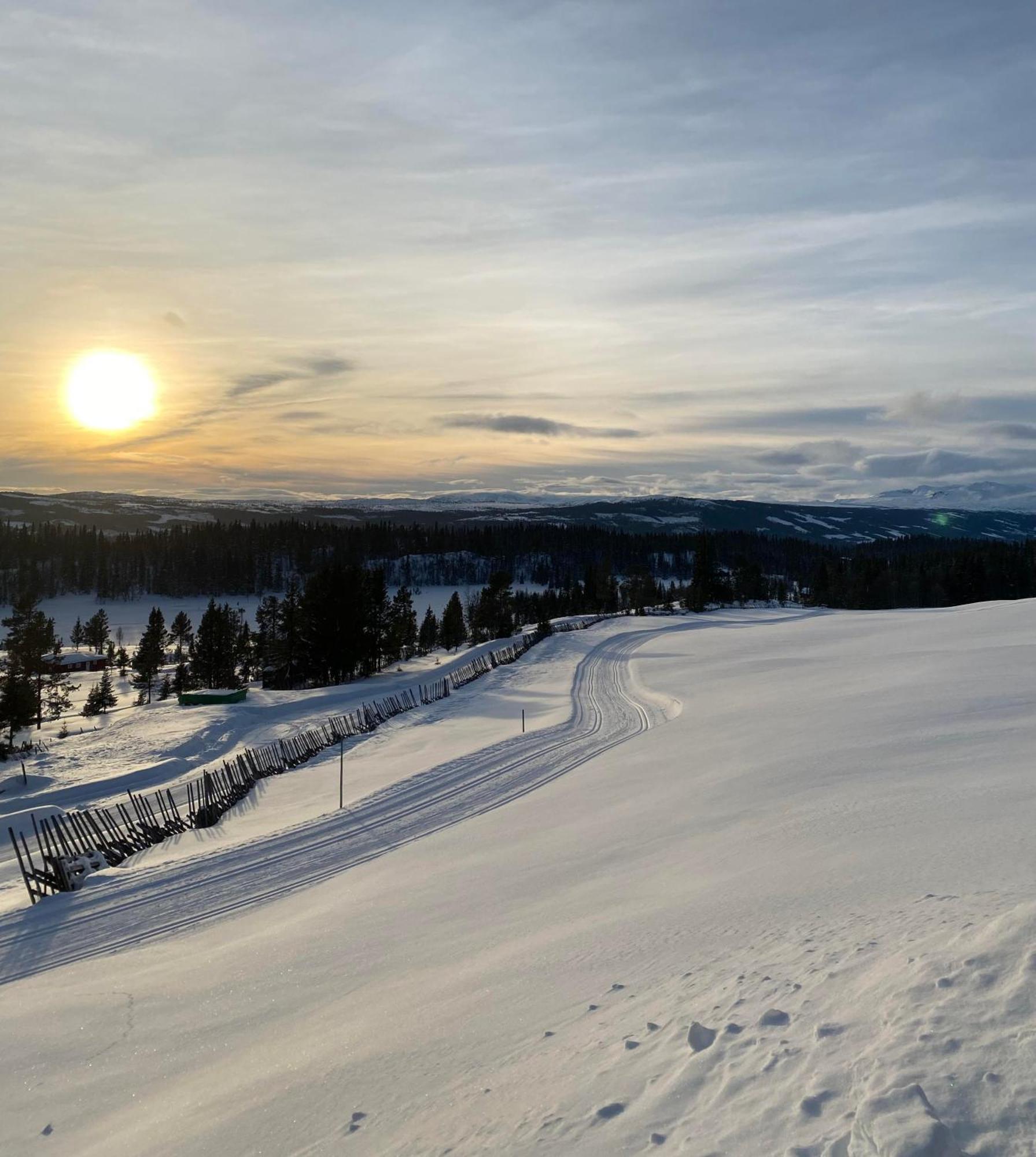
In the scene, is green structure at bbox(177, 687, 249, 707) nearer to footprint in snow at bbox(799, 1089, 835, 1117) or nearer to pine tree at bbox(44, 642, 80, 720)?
pine tree at bbox(44, 642, 80, 720)

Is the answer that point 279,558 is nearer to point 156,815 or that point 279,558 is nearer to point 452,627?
point 452,627

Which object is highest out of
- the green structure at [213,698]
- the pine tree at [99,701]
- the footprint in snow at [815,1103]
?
the footprint in snow at [815,1103]

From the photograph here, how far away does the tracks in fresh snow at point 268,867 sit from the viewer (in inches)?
359

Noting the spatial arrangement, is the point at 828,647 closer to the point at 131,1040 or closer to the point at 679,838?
the point at 679,838

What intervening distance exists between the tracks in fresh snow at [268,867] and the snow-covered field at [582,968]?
0.23ft

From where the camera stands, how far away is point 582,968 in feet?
21.0

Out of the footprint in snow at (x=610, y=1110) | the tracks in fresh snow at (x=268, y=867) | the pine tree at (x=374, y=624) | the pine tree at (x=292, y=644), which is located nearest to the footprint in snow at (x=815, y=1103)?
the footprint in snow at (x=610, y=1110)

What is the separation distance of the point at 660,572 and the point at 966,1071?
6480 inches

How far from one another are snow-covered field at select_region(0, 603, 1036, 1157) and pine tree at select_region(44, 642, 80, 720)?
4441 centimetres

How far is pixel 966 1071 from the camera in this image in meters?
3.84

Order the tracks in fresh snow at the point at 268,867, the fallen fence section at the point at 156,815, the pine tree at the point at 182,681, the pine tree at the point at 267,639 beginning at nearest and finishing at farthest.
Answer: the tracks in fresh snow at the point at 268,867 < the fallen fence section at the point at 156,815 < the pine tree at the point at 182,681 < the pine tree at the point at 267,639

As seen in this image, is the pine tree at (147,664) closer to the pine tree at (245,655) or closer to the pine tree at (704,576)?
the pine tree at (245,655)

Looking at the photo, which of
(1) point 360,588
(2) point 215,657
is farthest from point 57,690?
(1) point 360,588

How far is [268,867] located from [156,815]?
31.7 feet
